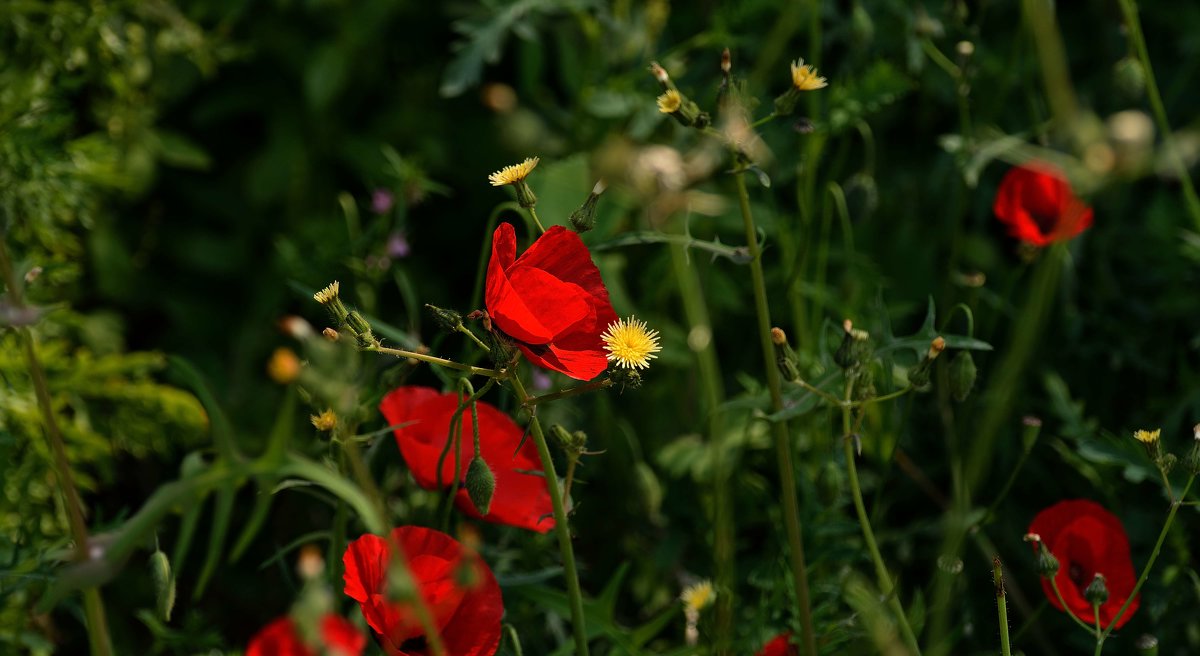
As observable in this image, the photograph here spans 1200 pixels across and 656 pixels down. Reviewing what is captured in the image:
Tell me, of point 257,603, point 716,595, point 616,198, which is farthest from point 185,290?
point 716,595

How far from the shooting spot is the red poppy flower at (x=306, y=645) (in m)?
0.58

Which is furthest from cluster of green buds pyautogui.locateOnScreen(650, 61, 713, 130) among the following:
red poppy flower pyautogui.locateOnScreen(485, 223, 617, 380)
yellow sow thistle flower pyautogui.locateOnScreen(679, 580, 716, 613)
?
yellow sow thistle flower pyautogui.locateOnScreen(679, 580, 716, 613)

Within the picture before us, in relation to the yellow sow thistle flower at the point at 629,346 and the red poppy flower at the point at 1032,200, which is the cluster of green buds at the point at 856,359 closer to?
the yellow sow thistle flower at the point at 629,346

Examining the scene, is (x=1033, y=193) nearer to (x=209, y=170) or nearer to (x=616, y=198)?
(x=616, y=198)

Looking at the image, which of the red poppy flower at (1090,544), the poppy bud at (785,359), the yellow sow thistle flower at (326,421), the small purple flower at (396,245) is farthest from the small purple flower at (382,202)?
the red poppy flower at (1090,544)

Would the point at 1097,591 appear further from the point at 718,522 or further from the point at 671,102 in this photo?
the point at 671,102

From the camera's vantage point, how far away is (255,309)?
197 cm

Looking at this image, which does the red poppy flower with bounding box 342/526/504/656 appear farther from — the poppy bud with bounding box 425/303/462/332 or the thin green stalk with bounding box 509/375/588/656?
the poppy bud with bounding box 425/303/462/332

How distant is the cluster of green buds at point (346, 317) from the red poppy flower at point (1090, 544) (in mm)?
675

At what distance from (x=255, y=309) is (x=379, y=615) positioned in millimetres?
1156

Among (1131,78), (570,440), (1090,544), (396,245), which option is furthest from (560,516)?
(1131,78)

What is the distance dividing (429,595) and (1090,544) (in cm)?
65

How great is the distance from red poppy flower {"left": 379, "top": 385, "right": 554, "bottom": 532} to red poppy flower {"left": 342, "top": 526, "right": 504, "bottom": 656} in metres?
0.12

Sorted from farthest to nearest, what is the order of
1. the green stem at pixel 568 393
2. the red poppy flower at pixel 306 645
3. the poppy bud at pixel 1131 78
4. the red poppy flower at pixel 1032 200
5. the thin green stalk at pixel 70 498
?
the poppy bud at pixel 1131 78 → the red poppy flower at pixel 1032 200 → the green stem at pixel 568 393 → the thin green stalk at pixel 70 498 → the red poppy flower at pixel 306 645
